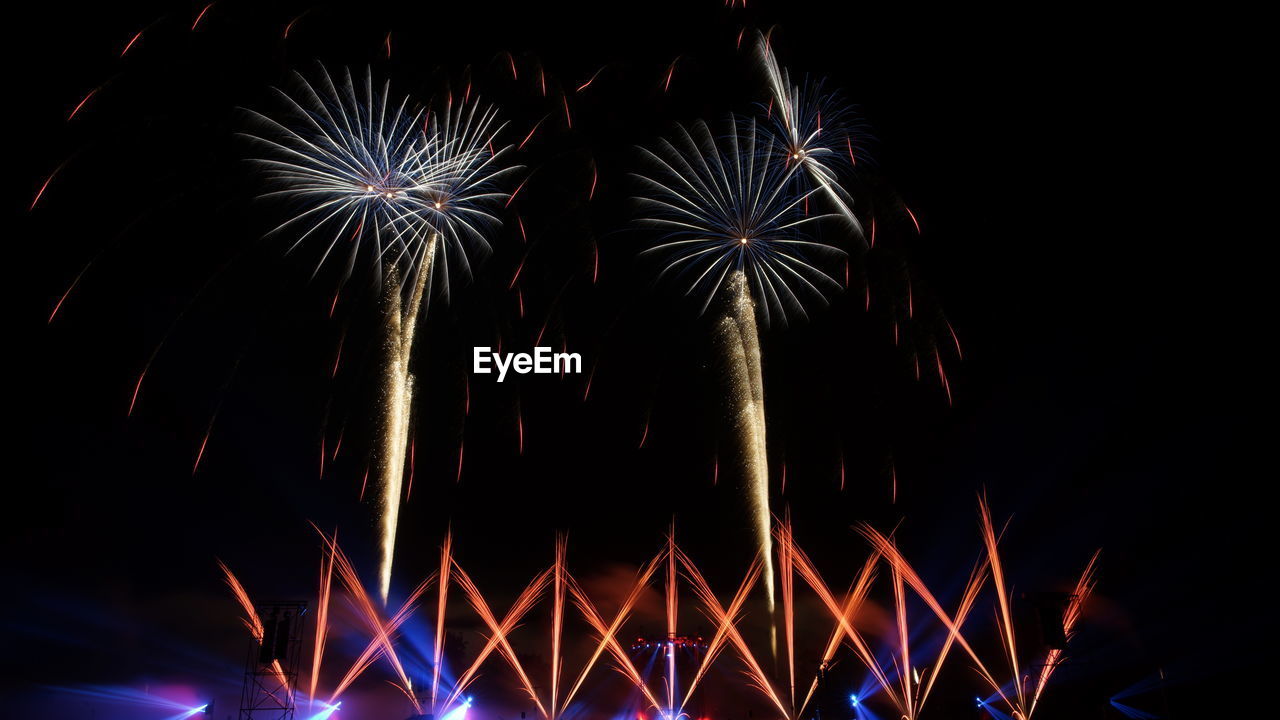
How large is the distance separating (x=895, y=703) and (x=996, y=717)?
376cm

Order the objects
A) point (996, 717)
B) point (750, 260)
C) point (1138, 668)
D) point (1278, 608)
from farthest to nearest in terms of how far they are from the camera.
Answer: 1. point (996, 717)
2. point (1138, 668)
3. point (1278, 608)
4. point (750, 260)

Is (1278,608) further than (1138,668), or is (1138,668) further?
(1138,668)

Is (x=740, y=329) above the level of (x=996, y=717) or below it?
above

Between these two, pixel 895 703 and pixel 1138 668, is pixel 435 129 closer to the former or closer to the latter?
pixel 1138 668

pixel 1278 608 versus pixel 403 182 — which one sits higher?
pixel 403 182

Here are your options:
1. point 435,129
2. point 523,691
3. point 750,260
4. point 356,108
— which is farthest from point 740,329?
point 523,691

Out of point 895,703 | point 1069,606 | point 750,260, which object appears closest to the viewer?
point 750,260

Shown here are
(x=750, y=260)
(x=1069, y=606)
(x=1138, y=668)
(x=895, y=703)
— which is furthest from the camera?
(x=895, y=703)

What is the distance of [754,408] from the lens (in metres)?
A: 16.5

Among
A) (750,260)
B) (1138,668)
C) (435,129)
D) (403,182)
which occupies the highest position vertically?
(435,129)

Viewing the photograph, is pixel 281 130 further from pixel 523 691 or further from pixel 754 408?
pixel 523 691

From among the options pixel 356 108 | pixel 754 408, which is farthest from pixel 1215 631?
pixel 356 108

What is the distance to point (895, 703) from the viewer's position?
30.7m

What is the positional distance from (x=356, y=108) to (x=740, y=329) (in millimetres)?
8682
